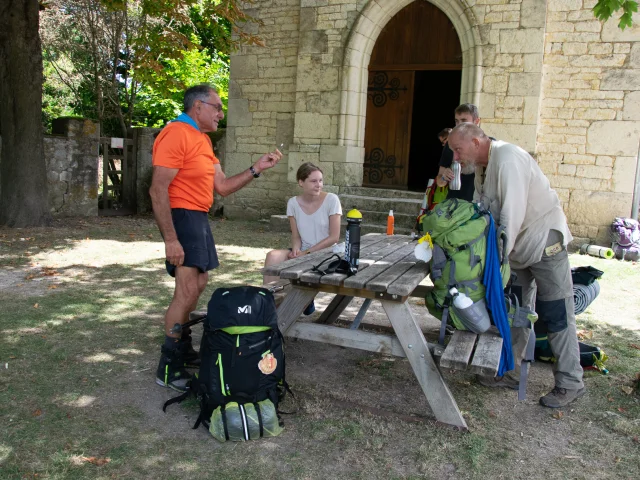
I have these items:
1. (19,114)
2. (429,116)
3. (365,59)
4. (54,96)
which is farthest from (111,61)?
(429,116)

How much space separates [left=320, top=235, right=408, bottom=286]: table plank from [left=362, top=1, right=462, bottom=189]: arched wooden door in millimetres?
6840

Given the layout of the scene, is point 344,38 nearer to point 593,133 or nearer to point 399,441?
point 593,133

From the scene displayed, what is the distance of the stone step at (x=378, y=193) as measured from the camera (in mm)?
10242

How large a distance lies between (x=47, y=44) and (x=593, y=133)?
1342cm

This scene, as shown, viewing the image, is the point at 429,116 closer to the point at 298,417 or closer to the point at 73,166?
the point at 73,166

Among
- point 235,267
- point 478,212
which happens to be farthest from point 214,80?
point 478,212

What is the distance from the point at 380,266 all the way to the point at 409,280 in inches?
17.6

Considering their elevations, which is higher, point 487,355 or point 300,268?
point 300,268

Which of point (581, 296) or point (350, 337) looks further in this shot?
point (581, 296)

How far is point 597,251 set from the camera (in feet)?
27.5

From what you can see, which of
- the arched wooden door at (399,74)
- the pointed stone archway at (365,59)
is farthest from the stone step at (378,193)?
the arched wooden door at (399,74)

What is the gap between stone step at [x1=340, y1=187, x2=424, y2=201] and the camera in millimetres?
Answer: 10242

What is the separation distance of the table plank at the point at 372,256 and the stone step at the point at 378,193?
525 cm

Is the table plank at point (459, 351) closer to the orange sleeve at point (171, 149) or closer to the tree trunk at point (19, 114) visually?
A: the orange sleeve at point (171, 149)
